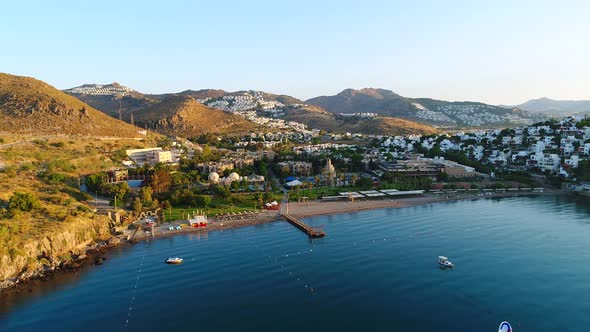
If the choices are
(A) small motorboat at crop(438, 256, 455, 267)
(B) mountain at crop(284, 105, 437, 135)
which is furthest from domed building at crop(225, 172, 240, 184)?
(B) mountain at crop(284, 105, 437, 135)

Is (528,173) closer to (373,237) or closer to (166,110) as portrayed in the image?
(373,237)

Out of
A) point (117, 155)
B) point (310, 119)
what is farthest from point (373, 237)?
point (310, 119)

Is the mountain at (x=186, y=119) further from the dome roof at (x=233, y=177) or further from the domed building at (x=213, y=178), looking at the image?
the dome roof at (x=233, y=177)

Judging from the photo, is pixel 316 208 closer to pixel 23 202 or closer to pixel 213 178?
pixel 213 178

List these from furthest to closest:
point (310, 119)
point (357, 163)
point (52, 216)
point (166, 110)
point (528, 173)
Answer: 1. point (310, 119)
2. point (166, 110)
3. point (357, 163)
4. point (528, 173)
5. point (52, 216)

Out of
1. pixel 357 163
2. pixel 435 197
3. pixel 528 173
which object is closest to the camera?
pixel 435 197

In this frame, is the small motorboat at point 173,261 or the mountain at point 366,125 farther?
the mountain at point 366,125

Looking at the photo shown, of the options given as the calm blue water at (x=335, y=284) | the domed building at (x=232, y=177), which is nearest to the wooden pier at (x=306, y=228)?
the calm blue water at (x=335, y=284)
